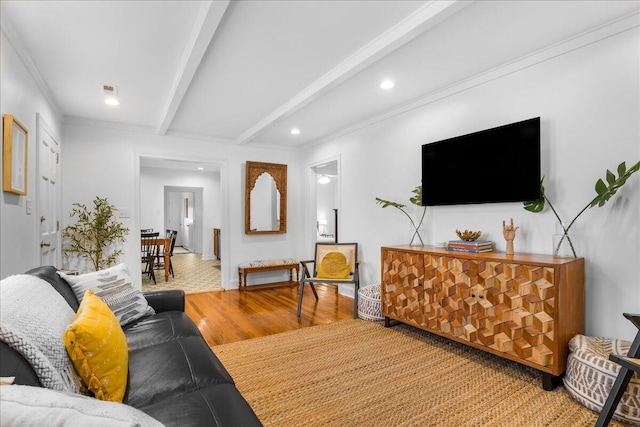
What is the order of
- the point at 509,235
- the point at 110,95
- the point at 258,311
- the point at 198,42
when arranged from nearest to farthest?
the point at 198,42
the point at 509,235
the point at 110,95
the point at 258,311

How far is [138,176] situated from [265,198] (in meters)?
1.91

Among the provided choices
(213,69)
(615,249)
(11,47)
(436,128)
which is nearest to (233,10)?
(213,69)

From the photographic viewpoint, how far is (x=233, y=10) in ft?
6.52

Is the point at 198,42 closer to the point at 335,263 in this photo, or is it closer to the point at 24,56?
the point at 24,56

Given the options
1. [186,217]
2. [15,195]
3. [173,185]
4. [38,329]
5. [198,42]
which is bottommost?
[38,329]

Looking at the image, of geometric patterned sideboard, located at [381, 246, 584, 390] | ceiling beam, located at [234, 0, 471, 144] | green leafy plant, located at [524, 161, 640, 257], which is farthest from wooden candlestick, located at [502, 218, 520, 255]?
ceiling beam, located at [234, 0, 471, 144]

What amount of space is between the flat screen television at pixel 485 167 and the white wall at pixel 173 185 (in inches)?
267

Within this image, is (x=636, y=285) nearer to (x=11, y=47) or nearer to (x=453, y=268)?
(x=453, y=268)

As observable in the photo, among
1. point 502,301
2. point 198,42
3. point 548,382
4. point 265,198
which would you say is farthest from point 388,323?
point 265,198

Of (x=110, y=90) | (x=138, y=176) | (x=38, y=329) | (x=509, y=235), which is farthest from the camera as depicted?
(x=138, y=176)

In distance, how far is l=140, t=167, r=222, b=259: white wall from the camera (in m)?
8.41

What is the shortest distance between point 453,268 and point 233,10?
8.04 feet

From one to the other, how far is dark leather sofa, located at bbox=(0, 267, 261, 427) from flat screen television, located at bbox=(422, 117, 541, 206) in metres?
2.49

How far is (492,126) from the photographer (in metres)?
2.90
